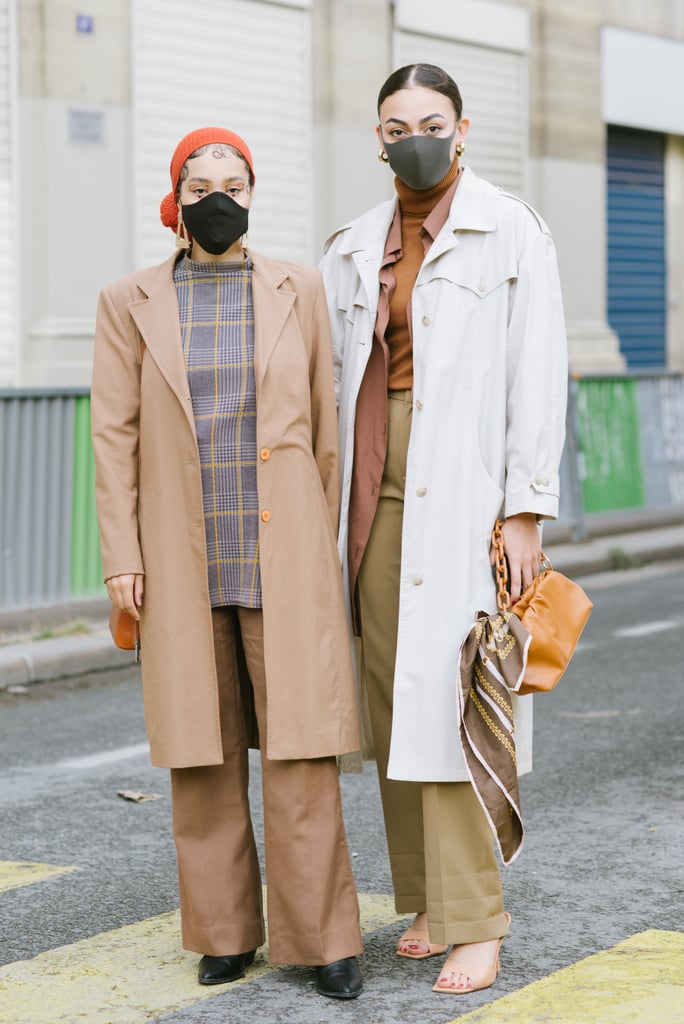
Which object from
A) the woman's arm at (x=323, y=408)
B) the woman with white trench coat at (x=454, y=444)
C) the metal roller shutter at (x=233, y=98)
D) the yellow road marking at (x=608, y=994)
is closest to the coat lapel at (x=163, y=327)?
the woman's arm at (x=323, y=408)

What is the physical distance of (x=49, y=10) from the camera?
38.7ft

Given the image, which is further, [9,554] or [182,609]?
[9,554]

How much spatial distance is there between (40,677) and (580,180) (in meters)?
10.5

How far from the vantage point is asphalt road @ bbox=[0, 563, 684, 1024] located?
395cm

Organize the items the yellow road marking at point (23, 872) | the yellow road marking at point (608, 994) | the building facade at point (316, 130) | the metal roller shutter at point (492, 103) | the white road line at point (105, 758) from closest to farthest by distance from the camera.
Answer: the yellow road marking at point (608, 994) → the yellow road marking at point (23, 872) → the white road line at point (105, 758) → the building facade at point (316, 130) → the metal roller shutter at point (492, 103)

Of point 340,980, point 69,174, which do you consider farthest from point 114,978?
point 69,174

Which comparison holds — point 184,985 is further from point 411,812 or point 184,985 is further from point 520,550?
point 520,550

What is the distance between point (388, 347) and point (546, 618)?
0.73 metres

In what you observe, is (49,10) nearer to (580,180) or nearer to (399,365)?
(580,180)

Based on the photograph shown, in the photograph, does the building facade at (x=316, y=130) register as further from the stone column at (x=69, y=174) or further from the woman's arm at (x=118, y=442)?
the woman's arm at (x=118, y=442)

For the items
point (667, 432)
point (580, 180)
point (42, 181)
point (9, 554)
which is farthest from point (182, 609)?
point (580, 180)

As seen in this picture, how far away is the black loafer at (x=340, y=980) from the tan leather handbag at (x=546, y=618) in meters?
0.73

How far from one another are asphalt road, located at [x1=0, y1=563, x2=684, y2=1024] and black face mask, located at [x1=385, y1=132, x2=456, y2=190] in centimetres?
183

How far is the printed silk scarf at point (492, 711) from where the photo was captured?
3883 millimetres
